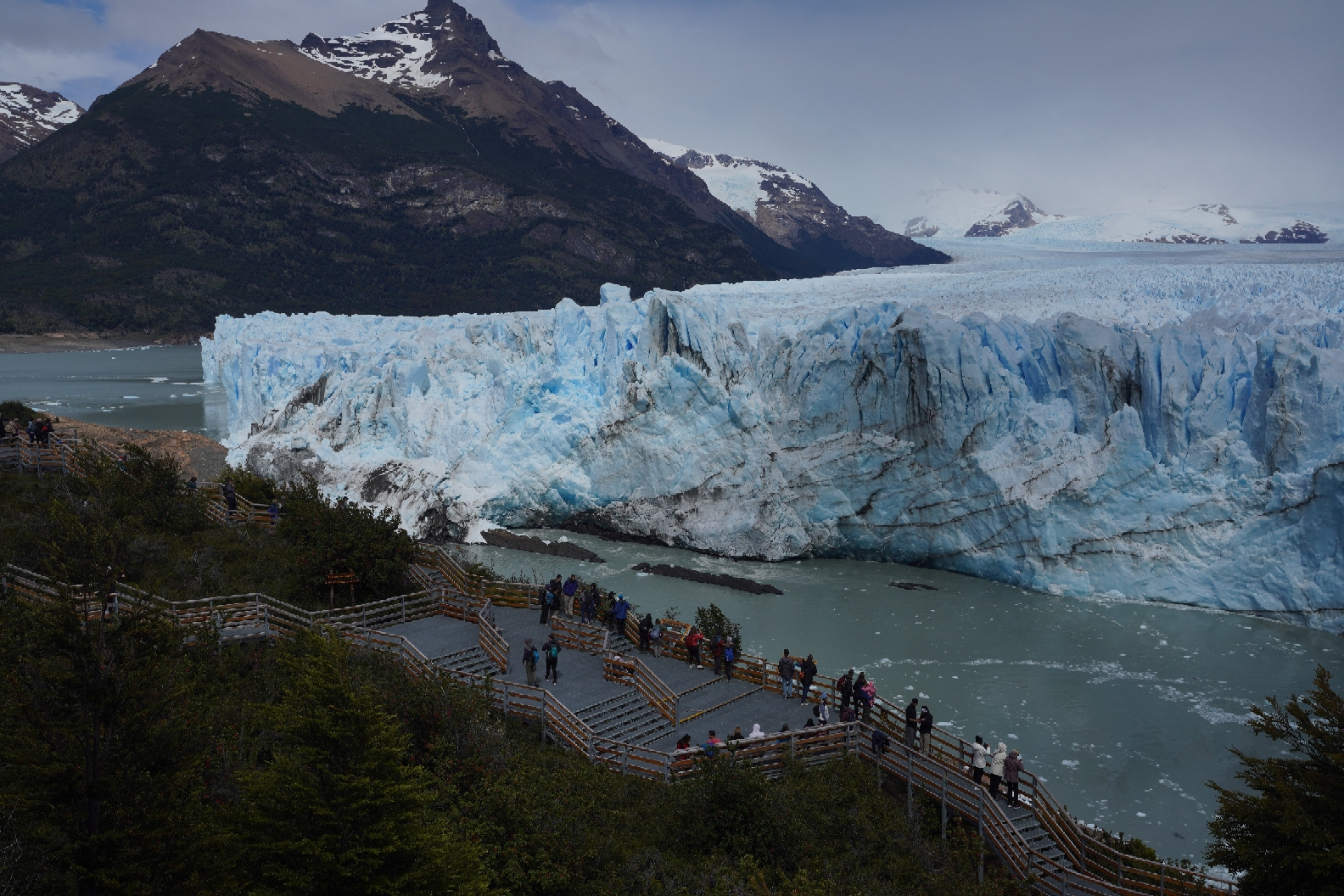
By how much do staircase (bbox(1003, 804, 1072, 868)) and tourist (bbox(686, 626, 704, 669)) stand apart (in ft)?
13.9

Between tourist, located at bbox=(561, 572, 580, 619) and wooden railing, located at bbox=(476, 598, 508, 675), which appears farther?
tourist, located at bbox=(561, 572, 580, 619)

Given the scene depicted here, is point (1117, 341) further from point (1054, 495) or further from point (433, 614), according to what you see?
point (433, 614)

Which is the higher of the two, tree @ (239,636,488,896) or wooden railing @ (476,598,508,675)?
tree @ (239,636,488,896)

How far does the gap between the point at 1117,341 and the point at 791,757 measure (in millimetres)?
14093

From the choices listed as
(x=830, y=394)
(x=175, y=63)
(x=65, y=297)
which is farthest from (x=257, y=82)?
(x=830, y=394)

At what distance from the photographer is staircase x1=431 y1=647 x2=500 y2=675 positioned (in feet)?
35.2

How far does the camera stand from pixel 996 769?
8.97 metres

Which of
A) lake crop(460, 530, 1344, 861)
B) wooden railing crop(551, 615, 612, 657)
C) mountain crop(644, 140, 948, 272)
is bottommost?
lake crop(460, 530, 1344, 861)

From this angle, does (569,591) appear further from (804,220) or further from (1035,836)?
(804,220)

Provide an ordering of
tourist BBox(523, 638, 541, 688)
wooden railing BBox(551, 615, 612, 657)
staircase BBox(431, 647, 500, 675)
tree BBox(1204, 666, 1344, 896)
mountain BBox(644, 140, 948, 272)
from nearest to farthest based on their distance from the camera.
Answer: tree BBox(1204, 666, 1344, 896) → tourist BBox(523, 638, 541, 688) → staircase BBox(431, 647, 500, 675) → wooden railing BBox(551, 615, 612, 657) → mountain BBox(644, 140, 948, 272)

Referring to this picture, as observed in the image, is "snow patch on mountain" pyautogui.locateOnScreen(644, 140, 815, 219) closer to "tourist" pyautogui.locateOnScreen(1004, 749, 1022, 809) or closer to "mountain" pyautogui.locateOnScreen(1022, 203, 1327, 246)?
"mountain" pyautogui.locateOnScreen(1022, 203, 1327, 246)

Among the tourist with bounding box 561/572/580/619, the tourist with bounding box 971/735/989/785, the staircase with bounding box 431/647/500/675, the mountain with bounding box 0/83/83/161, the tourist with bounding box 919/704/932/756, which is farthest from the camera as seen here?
the mountain with bounding box 0/83/83/161

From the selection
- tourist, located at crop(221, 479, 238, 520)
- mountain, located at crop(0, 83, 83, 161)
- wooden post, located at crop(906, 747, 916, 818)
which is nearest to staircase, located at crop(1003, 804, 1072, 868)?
wooden post, located at crop(906, 747, 916, 818)

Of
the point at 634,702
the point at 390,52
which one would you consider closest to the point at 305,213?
the point at 390,52
